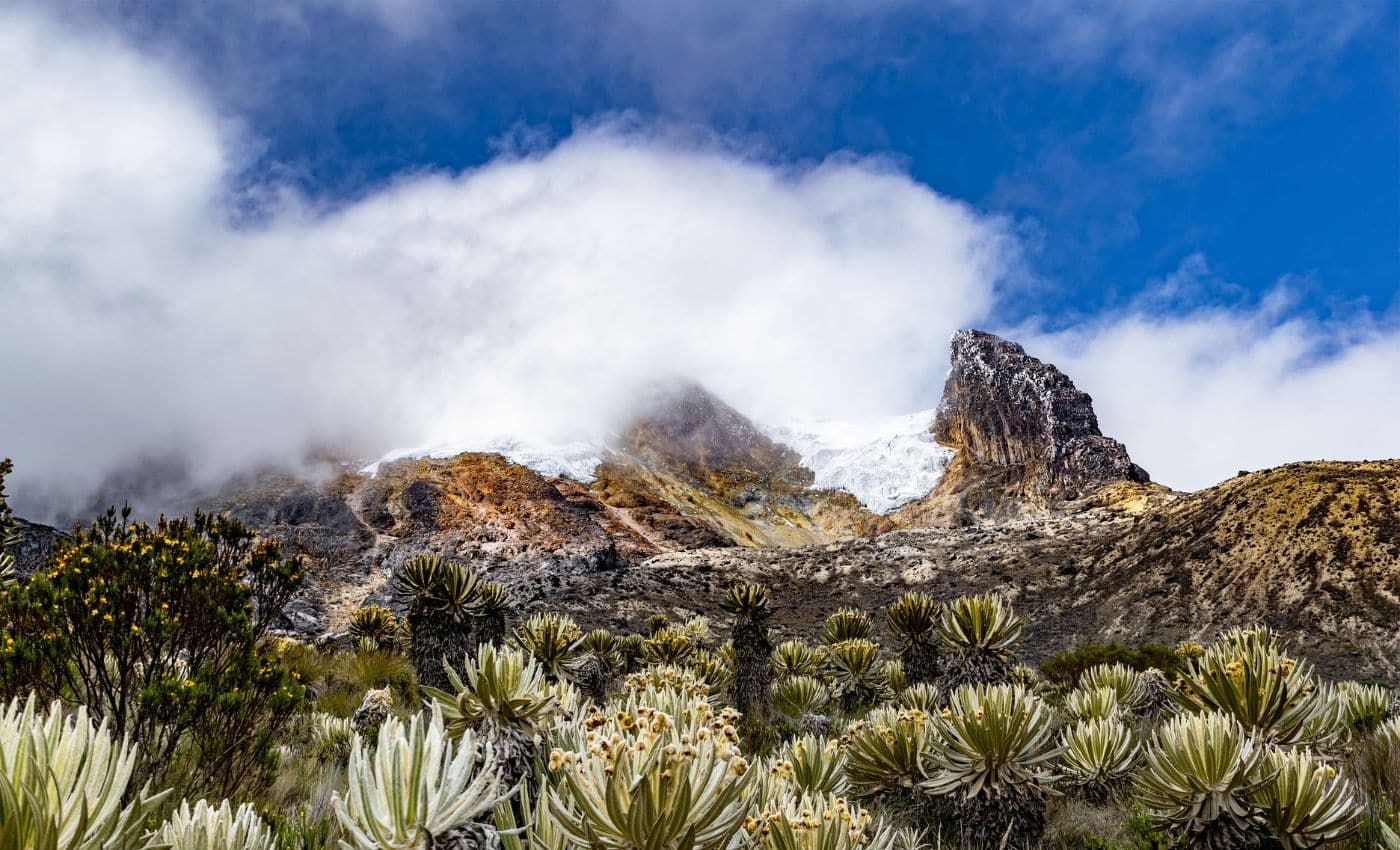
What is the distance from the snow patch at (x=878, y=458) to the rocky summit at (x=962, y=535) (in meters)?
3.37

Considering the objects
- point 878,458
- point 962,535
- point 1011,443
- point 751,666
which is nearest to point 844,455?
point 878,458

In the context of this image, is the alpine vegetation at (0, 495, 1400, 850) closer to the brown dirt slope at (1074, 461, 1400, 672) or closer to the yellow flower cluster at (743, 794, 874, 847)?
the yellow flower cluster at (743, 794, 874, 847)

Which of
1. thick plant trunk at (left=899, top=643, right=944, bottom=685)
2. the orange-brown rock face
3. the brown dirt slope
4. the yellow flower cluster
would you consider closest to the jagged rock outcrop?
the orange-brown rock face

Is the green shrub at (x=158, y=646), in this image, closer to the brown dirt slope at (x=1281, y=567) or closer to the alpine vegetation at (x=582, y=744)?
the alpine vegetation at (x=582, y=744)

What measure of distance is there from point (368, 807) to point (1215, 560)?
30218 mm

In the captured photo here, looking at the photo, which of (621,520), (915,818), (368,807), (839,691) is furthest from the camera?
(621,520)

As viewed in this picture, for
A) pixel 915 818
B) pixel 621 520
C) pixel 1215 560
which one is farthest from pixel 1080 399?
pixel 915 818

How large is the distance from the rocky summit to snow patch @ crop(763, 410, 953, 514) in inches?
133

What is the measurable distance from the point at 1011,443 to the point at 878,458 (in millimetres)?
29074

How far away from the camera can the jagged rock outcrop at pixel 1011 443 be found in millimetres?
69250

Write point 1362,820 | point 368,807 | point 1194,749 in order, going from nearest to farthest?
1. point 368,807
2. point 1362,820
3. point 1194,749

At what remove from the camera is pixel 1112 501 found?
4406 cm

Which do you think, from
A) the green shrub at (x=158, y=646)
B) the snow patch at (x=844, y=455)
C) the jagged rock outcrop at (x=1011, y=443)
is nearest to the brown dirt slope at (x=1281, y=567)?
the green shrub at (x=158, y=646)

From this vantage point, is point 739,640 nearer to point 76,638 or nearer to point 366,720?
point 366,720
